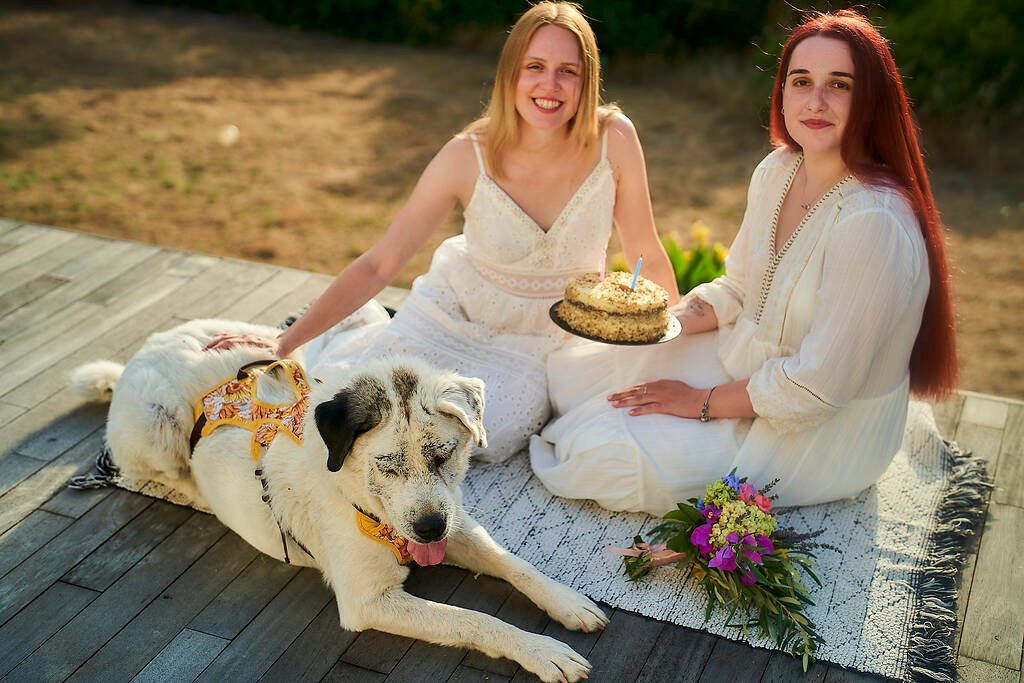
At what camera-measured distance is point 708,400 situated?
12.5ft

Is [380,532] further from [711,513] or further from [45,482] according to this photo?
[45,482]

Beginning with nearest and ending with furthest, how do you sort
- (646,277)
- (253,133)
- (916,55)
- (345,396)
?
1. (345,396)
2. (646,277)
3. (916,55)
4. (253,133)

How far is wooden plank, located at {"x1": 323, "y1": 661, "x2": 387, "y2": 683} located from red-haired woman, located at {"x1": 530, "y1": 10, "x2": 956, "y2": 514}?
1.19 m

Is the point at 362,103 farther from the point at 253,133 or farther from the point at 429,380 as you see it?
the point at 429,380

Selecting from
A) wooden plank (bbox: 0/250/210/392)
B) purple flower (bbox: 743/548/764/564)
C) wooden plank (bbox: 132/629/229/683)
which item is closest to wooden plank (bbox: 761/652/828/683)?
purple flower (bbox: 743/548/764/564)

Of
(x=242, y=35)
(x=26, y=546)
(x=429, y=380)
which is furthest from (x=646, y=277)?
(x=242, y=35)

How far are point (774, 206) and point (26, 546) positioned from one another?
3316mm

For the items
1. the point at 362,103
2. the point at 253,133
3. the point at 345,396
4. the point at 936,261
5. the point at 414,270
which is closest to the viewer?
the point at 345,396

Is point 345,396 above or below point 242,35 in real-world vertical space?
above

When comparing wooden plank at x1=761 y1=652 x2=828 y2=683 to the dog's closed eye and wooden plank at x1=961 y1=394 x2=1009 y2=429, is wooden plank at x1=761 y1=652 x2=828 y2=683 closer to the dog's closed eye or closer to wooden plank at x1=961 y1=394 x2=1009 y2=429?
the dog's closed eye

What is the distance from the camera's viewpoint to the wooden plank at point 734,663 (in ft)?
10.4

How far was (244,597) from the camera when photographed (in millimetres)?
3539

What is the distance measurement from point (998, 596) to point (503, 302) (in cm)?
240

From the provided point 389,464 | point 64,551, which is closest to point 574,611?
point 389,464
